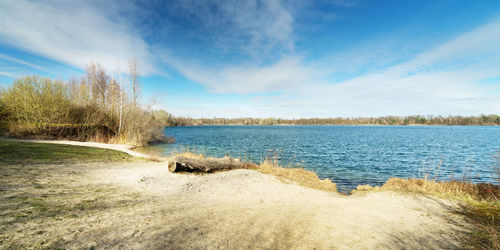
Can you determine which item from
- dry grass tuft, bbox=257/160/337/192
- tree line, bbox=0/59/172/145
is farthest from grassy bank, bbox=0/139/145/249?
tree line, bbox=0/59/172/145

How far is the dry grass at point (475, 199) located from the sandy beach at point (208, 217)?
298 mm

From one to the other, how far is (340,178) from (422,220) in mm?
7324

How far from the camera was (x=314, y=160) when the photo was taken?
17984 millimetres

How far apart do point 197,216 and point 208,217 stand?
27 centimetres

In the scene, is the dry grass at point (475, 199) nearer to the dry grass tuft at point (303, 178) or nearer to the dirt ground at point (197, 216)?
the dirt ground at point (197, 216)

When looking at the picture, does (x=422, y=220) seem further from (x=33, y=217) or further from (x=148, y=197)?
(x=33, y=217)

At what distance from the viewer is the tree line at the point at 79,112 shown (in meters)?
20.7

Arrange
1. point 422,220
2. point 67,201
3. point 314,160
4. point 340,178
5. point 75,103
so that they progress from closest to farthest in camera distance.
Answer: point 67,201 → point 422,220 → point 340,178 → point 314,160 → point 75,103

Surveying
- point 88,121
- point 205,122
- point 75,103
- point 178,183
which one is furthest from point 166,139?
point 205,122

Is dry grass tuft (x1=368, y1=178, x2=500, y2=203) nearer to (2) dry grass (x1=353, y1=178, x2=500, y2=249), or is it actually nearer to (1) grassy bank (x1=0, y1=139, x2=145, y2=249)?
(2) dry grass (x1=353, y1=178, x2=500, y2=249)

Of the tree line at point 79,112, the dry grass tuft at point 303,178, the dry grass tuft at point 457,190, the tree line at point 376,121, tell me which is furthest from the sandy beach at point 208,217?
the tree line at point 376,121

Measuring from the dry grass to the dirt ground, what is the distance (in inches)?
13.2

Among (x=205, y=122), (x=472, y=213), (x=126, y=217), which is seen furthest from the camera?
(x=205, y=122)

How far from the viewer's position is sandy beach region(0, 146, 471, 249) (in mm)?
3480
